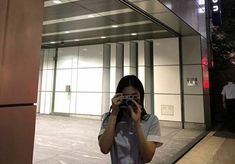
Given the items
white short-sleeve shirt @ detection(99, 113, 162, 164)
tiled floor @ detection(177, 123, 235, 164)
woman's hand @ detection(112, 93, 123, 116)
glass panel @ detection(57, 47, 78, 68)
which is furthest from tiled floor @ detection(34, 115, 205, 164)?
glass panel @ detection(57, 47, 78, 68)

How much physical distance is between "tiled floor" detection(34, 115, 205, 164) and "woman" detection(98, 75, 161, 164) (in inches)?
103

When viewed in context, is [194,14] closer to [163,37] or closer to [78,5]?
[163,37]

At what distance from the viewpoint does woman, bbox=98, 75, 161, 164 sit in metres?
1.32

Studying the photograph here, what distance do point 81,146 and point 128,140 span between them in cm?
360

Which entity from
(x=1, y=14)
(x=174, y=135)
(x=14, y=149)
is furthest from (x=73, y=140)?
(x=1, y=14)

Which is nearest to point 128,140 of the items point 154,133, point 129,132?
point 129,132

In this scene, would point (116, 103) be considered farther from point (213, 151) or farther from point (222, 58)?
point (222, 58)

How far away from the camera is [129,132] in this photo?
1.39 meters

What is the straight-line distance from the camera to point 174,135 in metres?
6.00

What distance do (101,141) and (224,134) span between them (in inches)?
240

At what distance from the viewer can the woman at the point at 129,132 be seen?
1324mm

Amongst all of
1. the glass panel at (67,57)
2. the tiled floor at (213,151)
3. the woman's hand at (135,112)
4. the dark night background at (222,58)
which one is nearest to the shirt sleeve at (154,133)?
the woman's hand at (135,112)

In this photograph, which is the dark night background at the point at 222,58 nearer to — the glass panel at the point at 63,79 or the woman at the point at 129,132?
the glass panel at the point at 63,79

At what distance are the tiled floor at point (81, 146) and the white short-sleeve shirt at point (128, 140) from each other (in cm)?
259
